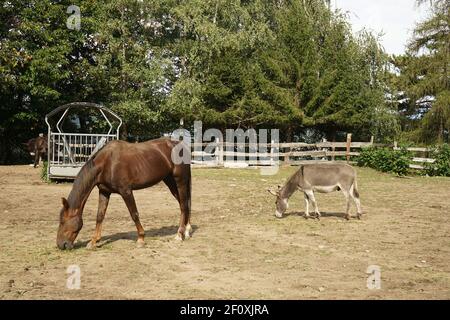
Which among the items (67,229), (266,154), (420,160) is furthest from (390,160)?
(67,229)

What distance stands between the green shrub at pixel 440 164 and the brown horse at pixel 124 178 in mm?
20161

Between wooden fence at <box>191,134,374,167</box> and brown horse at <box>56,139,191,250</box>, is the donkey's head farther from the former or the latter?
wooden fence at <box>191,134,374,167</box>

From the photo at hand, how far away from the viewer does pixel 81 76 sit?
32.6m

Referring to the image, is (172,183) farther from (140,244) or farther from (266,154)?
(266,154)

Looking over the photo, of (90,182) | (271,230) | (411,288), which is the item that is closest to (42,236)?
(90,182)

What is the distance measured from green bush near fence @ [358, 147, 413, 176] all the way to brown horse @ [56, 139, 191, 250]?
18.9 m

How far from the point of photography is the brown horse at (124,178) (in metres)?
8.84

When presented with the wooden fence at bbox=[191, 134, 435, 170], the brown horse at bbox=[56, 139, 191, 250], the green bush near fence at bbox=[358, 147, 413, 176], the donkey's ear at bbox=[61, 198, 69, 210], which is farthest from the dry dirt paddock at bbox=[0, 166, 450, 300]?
the wooden fence at bbox=[191, 134, 435, 170]

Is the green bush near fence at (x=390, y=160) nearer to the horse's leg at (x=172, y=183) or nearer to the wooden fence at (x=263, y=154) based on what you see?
the wooden fence at (x=263, y=154)

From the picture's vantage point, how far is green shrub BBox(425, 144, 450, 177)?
26.1 metres

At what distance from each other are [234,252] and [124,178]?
2.54 m

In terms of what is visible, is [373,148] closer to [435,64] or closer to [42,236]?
[435,64]

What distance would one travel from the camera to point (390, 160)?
2678 cm
